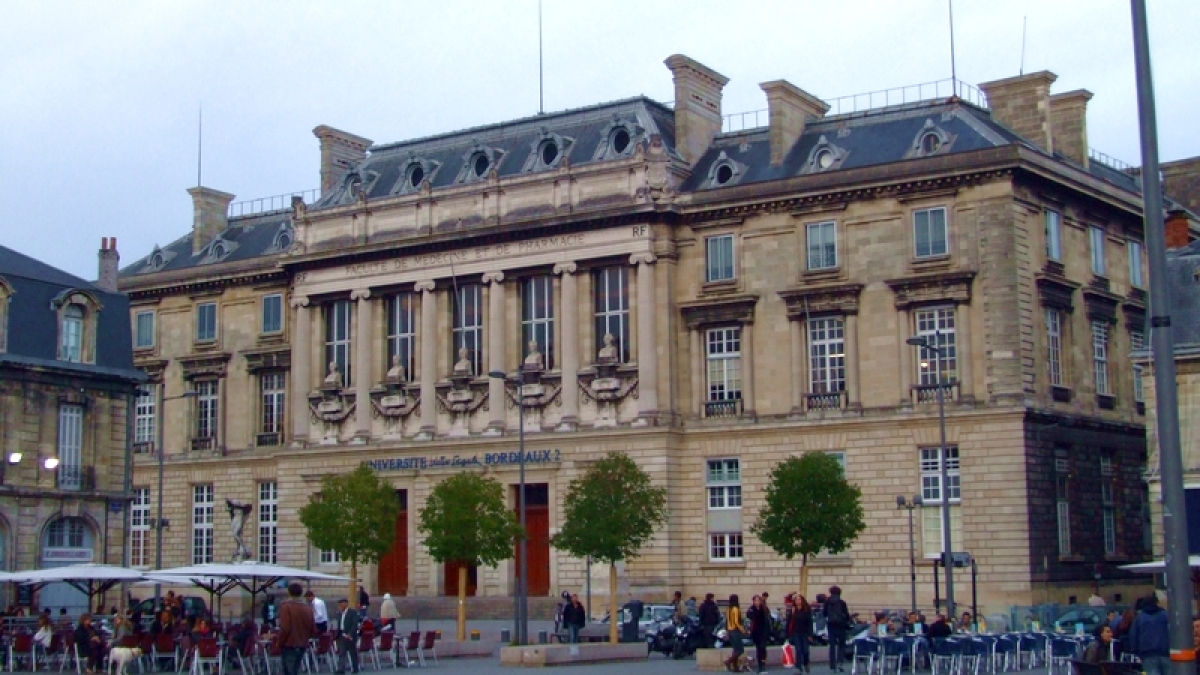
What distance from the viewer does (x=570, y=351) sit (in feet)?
198

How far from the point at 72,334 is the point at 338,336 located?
17.9 metres

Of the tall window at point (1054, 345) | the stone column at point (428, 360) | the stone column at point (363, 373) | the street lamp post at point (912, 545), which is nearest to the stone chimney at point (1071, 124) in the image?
the tall window at point (1054, 345)

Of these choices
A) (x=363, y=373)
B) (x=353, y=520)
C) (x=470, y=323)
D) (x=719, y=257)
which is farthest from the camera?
(x=363, y=373)

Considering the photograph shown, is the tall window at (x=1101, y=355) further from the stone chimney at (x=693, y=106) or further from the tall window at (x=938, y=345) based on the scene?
the stone chimney at (x=693, y=106)

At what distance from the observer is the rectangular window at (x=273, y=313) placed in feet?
231

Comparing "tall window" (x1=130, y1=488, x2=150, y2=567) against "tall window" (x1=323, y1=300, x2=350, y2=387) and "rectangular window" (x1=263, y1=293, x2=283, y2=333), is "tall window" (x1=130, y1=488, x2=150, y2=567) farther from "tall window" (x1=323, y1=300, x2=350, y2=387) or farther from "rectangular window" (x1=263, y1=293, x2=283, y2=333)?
"tall window" (x1=323, y1=300, x2=350, y2=387)

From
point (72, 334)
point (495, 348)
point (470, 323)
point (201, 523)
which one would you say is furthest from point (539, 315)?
point (201, 523)

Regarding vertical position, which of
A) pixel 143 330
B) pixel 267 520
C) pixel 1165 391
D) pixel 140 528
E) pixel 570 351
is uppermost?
pixel 143 330

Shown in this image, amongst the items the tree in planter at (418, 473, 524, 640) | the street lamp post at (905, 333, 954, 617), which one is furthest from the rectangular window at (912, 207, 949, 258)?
the tree in planter at (418, 473, 524, 640)

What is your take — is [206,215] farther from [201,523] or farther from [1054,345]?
[1054,345]

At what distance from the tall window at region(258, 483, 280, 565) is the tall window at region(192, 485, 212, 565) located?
114 inches

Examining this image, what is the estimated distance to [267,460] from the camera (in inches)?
2749

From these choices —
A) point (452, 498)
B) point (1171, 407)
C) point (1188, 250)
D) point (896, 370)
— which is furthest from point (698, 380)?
point (1171, 407)

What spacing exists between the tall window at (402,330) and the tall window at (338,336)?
208 cm
